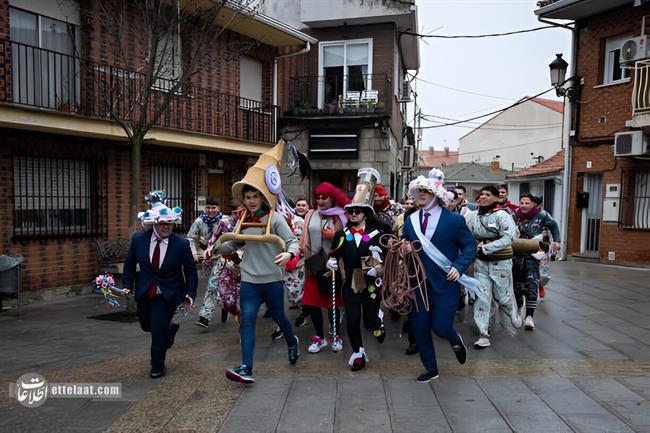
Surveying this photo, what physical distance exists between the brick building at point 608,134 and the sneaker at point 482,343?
30.3 ft

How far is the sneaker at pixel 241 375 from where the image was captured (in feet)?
14.9

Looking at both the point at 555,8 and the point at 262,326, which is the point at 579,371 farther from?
the point at 555,8

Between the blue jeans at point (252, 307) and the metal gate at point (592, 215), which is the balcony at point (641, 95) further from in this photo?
the blue jeans at point (252, 307)

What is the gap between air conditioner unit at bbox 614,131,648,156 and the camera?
1266 centimetres

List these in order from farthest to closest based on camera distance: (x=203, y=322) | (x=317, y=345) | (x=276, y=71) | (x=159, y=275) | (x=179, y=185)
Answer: (x=276, y=71)
(x=179, y=185)
(x=203, y=322)
(x=317, y=345)
(x=159, y=275)

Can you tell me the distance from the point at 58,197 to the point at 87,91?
6.78 ft

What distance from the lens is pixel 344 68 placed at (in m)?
16.6

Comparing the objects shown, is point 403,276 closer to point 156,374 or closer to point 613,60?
point 156,374

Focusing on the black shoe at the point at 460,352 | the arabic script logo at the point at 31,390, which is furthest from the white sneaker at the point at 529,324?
the arabic script logo at the point at 31,390

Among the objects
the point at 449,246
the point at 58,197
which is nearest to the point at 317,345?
the point at 449,246

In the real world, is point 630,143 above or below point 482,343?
above

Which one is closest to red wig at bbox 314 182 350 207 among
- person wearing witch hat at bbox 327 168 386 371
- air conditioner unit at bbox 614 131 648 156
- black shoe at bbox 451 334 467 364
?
person wearing witch hat at bbox 327 168 386 371

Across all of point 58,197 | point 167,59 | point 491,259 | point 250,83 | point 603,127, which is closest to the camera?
point 491,259

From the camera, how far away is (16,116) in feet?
26.3
